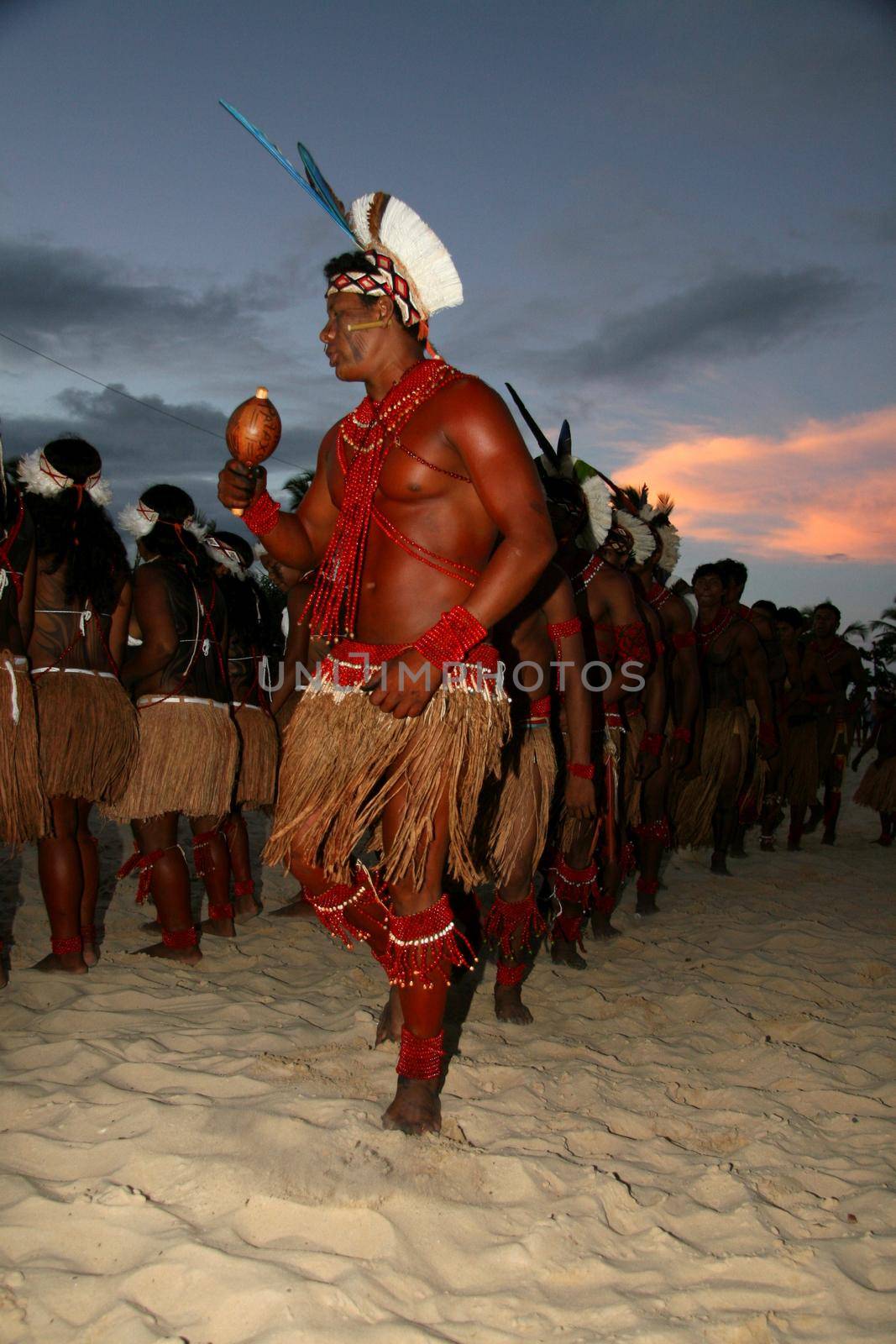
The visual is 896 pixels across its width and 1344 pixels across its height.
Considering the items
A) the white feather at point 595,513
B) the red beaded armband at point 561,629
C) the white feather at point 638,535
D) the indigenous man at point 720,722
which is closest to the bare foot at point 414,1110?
the red beaded armband at point 561,629

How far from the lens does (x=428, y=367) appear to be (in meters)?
2.70

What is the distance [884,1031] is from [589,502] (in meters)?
2.56

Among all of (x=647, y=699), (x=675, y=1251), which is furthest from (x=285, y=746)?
(x=647, y=699)

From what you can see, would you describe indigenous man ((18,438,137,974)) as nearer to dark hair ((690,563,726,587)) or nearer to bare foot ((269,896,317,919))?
bare foot ((269,896,317,919))

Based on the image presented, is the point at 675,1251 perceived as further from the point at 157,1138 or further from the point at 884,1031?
the point at 884,1031

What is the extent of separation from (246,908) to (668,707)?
2.73 meters

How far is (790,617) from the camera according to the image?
387 inches

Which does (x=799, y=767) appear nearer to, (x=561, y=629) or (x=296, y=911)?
(x=296, y=911)

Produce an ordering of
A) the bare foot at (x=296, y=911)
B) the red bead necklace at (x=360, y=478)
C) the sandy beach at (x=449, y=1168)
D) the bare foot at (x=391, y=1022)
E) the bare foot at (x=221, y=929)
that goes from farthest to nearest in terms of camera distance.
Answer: the bare foot at (x=296, y=911) → the bare foot at (x=221, y=929) → the bare foot at (x=391, y=1022) → the red bead necklace at (x=360, y=478) → the sandy beach at (x=449, y=1168)

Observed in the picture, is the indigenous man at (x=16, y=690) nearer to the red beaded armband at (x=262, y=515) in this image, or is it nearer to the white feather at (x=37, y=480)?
the white feather at (x=37, y=480)

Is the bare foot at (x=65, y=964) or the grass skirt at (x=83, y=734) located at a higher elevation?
the grass skirt at (x=83, y=734)

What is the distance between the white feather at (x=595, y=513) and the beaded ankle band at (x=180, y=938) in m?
2.53

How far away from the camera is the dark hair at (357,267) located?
267 cm

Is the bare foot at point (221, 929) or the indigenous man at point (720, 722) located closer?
the bare foot at point (221, 929)
